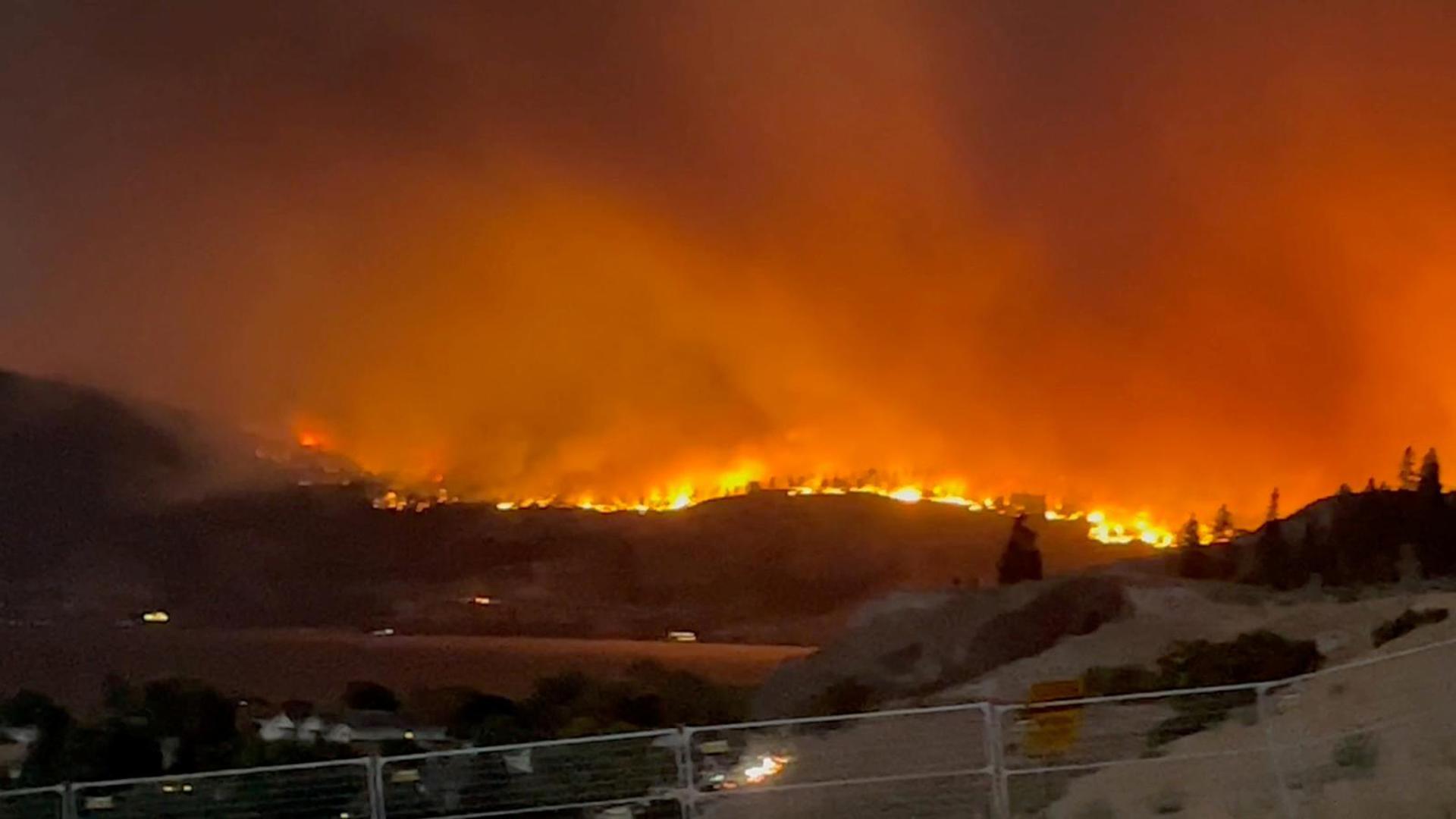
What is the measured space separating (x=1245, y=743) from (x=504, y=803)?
5.96 metres

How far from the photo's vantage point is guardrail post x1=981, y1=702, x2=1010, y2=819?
39.1 ft

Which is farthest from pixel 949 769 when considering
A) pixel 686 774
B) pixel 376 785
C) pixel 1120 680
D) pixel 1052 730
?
pixel 1120 680

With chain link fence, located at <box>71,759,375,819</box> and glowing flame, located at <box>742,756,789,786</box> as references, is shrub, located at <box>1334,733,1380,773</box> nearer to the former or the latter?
glowing flame, located at <box>742,756,789,786</box>

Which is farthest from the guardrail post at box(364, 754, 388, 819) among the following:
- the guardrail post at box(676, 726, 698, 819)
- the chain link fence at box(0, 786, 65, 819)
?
the chain link fence at box(0, 786, 65, 819)

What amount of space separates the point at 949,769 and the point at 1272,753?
292 cm

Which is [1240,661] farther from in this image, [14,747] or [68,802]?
[14,747]

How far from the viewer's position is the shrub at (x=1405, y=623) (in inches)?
779

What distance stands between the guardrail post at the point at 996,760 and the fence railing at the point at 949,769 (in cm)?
2

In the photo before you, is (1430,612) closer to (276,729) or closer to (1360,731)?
(1360,731)

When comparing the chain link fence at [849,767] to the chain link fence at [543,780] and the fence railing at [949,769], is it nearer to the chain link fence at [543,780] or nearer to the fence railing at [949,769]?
the fence railing at [949,769]

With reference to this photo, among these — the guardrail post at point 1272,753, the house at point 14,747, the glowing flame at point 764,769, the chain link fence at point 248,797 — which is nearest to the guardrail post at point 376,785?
the chain link fence at point 248,797

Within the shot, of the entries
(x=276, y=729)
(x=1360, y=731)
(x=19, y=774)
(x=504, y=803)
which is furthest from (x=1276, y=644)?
(x=19, y=774)

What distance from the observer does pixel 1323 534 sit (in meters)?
28.2

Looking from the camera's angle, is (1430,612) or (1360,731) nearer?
(1360,731)
